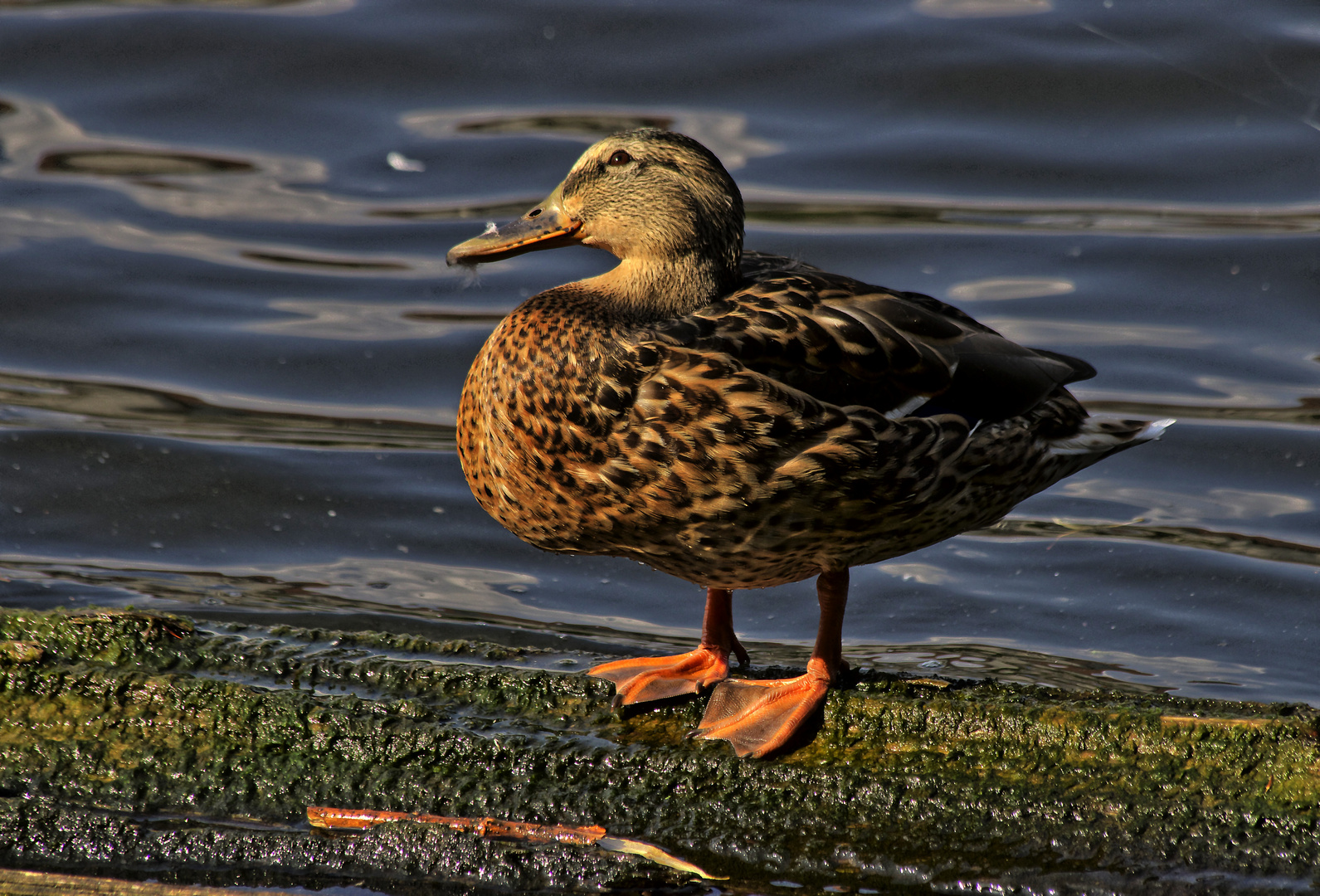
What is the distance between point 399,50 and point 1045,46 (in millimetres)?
5218

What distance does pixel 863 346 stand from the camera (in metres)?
3.72

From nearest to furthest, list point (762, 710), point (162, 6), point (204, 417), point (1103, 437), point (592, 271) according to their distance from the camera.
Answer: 1. point (762, 710)
2. point (1103, 437)
3. point (204, 417)
4. point (592, 271)
5. point (162, 6)

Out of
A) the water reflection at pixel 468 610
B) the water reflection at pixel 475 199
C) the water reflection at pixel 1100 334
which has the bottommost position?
the water reflection at pixel 468 610

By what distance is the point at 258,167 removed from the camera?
34.9 ft

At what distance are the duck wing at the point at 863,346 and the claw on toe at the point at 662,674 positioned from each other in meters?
0.84

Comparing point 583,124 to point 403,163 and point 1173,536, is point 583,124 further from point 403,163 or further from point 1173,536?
point 1173,536

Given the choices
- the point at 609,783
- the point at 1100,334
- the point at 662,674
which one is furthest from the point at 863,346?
the point at 1100,334

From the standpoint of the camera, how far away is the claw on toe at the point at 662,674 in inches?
139

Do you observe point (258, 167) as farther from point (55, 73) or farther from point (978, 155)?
point (978, 155)

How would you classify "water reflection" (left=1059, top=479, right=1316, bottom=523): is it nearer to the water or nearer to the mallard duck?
the water

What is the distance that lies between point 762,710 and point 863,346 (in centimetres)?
98

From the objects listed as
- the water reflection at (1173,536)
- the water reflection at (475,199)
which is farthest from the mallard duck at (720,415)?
the water reflection at (475,199)

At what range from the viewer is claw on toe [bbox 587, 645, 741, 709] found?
354 cm

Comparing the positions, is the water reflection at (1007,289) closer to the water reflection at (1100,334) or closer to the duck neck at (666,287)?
the water reflection at (1100,334)
